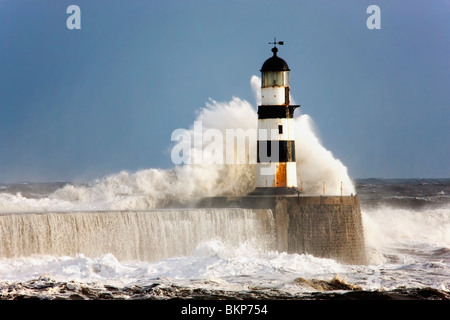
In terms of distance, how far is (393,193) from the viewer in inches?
1789

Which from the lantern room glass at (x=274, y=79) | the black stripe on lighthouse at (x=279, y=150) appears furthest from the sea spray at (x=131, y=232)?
the lantern room glass at (x=274, y=79)

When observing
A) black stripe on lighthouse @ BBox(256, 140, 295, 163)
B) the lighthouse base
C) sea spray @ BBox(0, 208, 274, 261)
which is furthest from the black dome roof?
sea spray @ BBox(0, 208, 274, 261)

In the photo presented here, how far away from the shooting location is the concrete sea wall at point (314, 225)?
18.5 m

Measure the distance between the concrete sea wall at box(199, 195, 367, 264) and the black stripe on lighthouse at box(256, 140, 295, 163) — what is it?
53.5 inches

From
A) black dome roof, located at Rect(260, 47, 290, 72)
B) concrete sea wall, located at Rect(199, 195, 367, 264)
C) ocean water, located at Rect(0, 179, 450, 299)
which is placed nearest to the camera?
ocean water, located at Rect(0, 179, 450, 299)

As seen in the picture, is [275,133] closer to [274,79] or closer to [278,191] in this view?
[274,79]

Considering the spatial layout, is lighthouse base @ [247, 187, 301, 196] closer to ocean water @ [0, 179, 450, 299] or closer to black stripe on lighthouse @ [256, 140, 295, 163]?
black stripe on lighthouse @ [256, 140, 295, 163]

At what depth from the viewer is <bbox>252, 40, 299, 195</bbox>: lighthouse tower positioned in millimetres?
19750

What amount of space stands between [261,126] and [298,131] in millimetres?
3272

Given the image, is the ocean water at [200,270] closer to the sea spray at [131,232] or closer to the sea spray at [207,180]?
the sea spray at [131,232]

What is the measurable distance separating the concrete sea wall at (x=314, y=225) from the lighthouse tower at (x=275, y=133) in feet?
4.01

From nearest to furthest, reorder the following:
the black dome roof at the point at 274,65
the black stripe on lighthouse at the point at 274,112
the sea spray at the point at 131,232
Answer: the sea spray at the point at 131,232, the black stripe on lighthouse at the point at 274,112, the black dome roof at the point at 274,65

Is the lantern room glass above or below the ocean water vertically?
above
